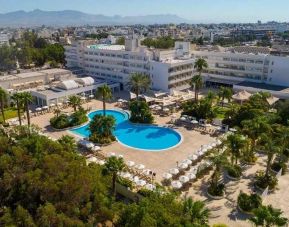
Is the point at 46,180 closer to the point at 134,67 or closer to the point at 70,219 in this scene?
the point at 70,219

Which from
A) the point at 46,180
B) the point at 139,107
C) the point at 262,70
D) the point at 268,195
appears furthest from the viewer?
the point at 262,70

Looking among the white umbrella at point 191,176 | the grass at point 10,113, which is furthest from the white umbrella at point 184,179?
the grass at point 10,113

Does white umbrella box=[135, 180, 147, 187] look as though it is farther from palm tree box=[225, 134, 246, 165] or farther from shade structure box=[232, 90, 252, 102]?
shade structure box=[232, 90, 252, 102]

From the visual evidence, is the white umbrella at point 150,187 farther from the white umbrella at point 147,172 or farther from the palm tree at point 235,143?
the palm tree at point 235,143

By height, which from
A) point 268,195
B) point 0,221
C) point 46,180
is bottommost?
point 268,195

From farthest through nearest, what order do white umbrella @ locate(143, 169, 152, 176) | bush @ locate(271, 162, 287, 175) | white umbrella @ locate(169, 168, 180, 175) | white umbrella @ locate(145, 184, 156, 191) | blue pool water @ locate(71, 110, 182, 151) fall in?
blue pool water @ locate(71, 110, 182, 151)
bush @ locate(271, 162, 287, 175)
white umbrella @ locate(143, 169, 152, 176)
white umbrella @ locate(169, 168, 180, 175)
white umbrella @ locate(145, 184, 156, 191)

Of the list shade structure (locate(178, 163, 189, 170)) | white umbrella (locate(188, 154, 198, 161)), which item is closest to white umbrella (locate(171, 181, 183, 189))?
shade structure (locate(178, 163, 189, 170))

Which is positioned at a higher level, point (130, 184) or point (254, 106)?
point (254, 106)

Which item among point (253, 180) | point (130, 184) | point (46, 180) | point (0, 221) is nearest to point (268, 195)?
point (253, 180)
